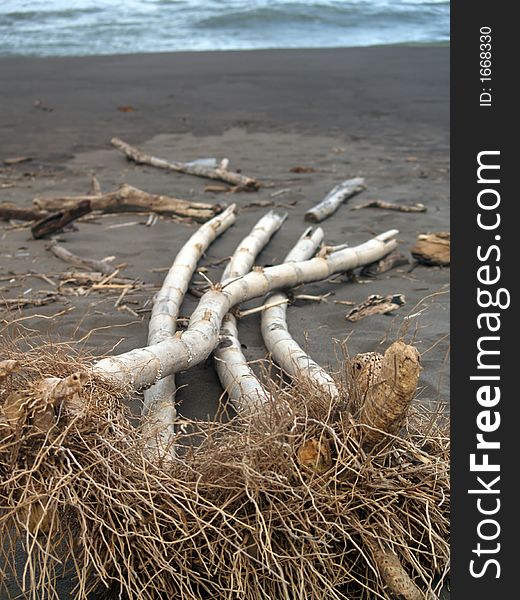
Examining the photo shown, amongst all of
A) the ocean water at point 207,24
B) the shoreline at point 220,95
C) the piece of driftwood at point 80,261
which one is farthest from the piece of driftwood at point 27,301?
the ocean water at point 207,24

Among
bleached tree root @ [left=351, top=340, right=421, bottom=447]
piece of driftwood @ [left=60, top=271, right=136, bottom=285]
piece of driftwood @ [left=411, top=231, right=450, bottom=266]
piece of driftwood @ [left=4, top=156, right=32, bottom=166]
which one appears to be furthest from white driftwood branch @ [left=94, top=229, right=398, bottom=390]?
piece of driftwood @ [left=4, top=156, right=32, bottom=166]

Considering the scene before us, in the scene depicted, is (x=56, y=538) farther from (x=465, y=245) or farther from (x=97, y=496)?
(x=465, y=245)

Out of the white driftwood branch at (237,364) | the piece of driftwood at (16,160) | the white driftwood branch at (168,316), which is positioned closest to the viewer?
the white driftwood branch at (168,316)

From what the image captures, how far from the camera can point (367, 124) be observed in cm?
1215

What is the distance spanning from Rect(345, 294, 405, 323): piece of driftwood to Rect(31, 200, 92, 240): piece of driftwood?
2.84 meters

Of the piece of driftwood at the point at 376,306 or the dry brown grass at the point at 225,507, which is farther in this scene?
the piece of driftwood at the point at 376,306

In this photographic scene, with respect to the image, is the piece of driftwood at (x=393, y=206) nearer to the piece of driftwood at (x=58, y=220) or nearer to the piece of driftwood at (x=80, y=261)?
the piece of driftwood at (x=58, y=220)

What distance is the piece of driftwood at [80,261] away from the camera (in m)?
6.00

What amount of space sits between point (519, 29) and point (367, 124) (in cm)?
948

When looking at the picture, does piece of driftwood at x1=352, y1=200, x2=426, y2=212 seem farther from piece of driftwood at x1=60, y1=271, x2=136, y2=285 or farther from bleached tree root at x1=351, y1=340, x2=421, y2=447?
bleached tree root at x1=351, y1=340, x2=421, y2=447

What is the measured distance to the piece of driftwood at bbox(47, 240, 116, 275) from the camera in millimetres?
5998

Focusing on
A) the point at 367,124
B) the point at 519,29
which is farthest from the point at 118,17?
the point at 519,29

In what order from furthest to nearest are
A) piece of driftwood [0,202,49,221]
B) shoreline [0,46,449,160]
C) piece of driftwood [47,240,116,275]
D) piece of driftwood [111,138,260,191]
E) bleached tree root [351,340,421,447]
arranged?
shoreline [0,46,449,160], piece of driftwood [111,138,260,191], piece of driftwood [0,202,49,221], piece of driftwood [47,240,116,275], bleached tree root [351,340,421,447]

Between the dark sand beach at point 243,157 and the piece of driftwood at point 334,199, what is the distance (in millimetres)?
108
